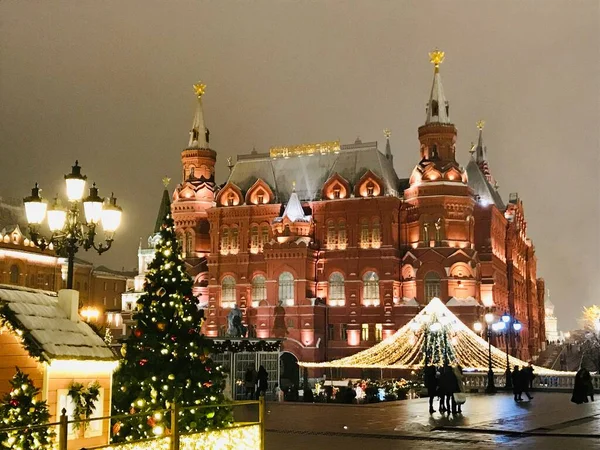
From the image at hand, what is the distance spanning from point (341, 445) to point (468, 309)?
1747 inches

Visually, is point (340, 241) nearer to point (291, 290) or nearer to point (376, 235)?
point (376, 235)

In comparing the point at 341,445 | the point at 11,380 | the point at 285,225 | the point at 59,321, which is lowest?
the point at 341,445

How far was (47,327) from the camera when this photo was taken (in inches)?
498

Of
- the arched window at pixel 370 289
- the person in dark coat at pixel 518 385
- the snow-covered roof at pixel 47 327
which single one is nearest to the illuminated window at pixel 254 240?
the arched window at pixel 370 289

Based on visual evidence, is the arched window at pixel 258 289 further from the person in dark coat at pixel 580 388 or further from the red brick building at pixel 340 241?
the person in dark coat at pixel 580 388

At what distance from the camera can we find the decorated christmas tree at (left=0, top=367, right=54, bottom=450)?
11109mm

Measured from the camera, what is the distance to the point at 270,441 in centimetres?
1892

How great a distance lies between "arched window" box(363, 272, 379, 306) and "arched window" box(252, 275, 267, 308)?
26.7 ft

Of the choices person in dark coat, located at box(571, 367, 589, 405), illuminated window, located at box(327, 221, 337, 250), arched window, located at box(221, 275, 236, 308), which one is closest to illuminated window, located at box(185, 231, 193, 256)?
arched window, located at box(221, 275, 236, 308)

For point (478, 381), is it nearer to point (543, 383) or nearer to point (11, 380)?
point (543, 383)

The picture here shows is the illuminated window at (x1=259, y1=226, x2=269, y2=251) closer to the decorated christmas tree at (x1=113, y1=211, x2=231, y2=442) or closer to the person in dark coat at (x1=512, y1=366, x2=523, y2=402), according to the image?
the person in dark coat at (x1=512, y1=366, x2=523, y2=402)

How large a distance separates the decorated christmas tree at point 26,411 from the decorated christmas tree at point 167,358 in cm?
422

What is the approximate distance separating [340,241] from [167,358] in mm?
50789

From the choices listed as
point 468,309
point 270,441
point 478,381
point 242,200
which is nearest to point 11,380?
point 270,441
